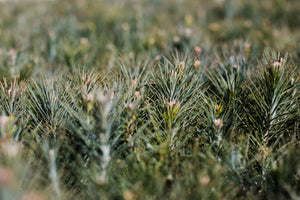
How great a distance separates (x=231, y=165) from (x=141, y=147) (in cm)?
34

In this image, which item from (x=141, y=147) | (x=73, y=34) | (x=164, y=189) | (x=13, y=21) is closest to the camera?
(x=164, y=189)

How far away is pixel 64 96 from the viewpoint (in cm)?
117

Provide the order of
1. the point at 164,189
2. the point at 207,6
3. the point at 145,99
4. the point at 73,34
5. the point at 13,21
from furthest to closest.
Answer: the point at 207,6 → the point at 13,21 → the point at 73,34 → the point at 145,99 → the point at 164,189

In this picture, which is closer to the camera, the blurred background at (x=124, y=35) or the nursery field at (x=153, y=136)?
the nursery field at (x=153, y=136)

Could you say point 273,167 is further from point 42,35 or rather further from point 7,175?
point 42,35

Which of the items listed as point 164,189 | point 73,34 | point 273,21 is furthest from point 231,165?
point 273,21

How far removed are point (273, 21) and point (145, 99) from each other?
3.31m

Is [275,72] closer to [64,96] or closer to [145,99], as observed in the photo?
[145,99]

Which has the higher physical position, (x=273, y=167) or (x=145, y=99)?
(x=145, y=99)

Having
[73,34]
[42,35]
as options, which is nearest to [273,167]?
[73,34]

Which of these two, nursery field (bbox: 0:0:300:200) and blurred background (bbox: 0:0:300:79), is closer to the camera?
nursery field (bbox: 0:0:300:200)

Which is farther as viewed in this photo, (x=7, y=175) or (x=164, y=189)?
(x=164, y=189)

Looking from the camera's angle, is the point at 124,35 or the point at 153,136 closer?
the point at 153,136

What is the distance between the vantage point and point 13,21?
356cm
